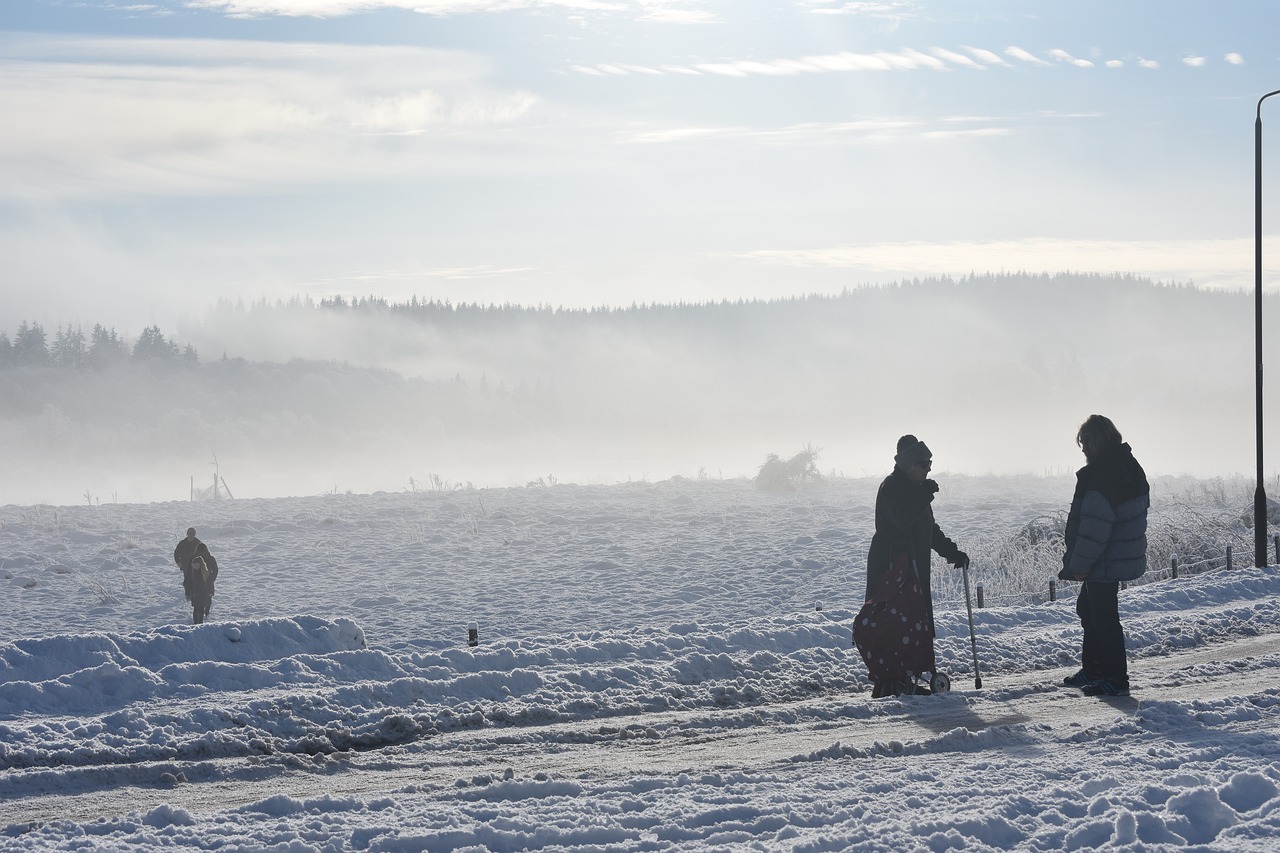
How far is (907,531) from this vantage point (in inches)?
389

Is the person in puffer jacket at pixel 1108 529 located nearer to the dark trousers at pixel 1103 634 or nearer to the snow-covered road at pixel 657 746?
the dark trousers at pixel 1103 634

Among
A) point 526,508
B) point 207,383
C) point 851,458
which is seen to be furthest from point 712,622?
point 207,383

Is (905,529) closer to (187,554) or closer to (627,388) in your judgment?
(187,554)

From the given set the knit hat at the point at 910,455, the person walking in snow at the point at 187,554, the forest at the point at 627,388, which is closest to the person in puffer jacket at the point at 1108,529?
the knit hat at the point at 910,455

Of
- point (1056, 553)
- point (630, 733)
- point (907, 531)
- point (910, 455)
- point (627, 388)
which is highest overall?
point (627, 388)

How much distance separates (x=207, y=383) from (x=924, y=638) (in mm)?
147178

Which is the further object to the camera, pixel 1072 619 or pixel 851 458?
pixel 851 458

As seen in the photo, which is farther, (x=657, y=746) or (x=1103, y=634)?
(x=1103, y=634)

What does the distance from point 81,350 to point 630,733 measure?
150 metres

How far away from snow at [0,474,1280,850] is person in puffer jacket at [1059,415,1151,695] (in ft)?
1.50

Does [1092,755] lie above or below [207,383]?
below

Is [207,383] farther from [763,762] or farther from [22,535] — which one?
[763,762]

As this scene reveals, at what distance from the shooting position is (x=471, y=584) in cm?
2220

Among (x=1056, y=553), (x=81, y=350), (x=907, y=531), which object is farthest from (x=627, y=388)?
(x=907, y=531)
